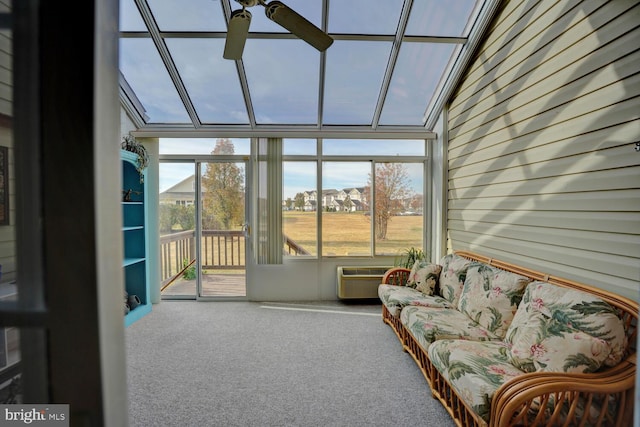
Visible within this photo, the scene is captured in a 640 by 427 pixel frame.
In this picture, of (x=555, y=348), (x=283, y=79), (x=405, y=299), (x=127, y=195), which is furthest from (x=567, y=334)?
(x=127, y=195)

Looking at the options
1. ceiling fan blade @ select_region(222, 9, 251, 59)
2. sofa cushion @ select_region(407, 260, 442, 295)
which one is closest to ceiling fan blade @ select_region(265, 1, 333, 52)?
ceiling fan blade @ select_region(222, 9, 251, 59)

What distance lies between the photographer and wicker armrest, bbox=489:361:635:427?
4.55ft

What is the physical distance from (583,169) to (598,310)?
91 centimetres

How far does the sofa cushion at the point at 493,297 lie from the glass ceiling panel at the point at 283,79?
9.27 ft

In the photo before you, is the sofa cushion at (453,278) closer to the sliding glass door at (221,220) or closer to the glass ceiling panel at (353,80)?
the glass ceiling panel at (353,80)

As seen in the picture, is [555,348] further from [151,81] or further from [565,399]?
[151,81]

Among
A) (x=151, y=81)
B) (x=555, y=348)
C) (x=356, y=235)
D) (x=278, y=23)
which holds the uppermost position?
(x=151, y=81)

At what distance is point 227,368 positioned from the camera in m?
2.54

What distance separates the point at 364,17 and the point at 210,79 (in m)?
1.91

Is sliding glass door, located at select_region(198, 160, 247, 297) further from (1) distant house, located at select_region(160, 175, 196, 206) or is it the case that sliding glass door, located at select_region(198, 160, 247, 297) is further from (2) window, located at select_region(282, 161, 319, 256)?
(2) window, located at select_region(282, 161, 319, 256)

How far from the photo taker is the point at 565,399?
144cm

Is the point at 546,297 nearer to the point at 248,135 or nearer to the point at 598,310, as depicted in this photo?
the point at 598,310

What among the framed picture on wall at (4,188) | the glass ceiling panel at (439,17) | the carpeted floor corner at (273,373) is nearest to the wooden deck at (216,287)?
the carpeted floor corner at (273,373)

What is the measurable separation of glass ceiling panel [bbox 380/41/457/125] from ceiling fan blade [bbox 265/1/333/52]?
5.02 feet
